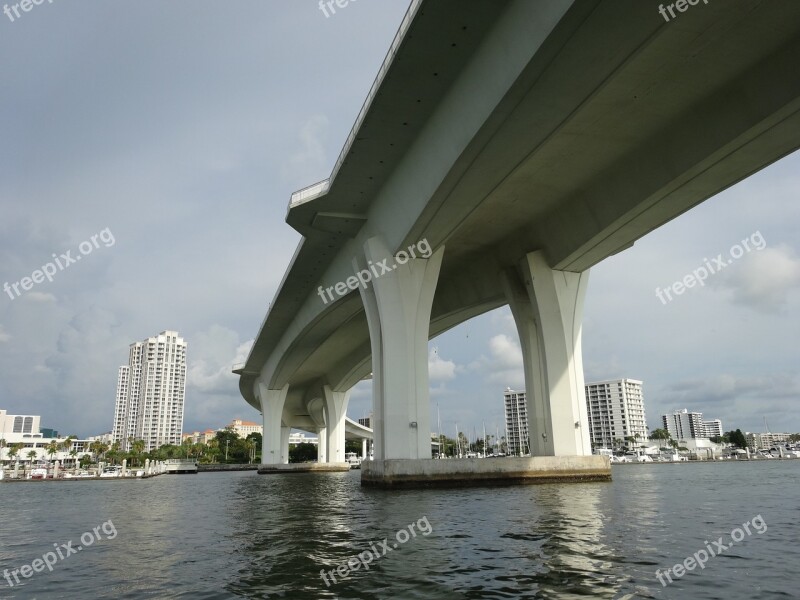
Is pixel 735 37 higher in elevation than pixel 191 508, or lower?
higher

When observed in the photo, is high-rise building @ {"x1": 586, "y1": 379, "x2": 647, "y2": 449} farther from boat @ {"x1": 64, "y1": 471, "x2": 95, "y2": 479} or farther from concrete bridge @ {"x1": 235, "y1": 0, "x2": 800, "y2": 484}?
concrete bridge @ {"x1": 235, "y1": 0, "x2": 800, "y2": 484}

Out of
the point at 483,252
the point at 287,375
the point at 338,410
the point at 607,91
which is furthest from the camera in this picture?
the point at 338,410

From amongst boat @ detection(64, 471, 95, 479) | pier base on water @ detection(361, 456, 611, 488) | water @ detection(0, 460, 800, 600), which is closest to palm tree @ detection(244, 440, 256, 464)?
boat @ detection(64, 471, 95, 479)

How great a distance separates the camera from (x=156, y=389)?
188 meters

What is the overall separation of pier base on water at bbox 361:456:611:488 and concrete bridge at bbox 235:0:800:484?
0.35 ft

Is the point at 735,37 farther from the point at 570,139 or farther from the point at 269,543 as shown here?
the point at 269,543

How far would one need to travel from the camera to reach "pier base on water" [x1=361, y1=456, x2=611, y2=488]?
24875 mm

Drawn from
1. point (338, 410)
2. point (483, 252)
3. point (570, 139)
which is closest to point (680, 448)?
point (338, 410)

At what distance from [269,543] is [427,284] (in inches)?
742

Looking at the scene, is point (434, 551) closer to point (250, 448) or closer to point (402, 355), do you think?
point (402, 355)

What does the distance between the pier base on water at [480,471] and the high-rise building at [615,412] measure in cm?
12820

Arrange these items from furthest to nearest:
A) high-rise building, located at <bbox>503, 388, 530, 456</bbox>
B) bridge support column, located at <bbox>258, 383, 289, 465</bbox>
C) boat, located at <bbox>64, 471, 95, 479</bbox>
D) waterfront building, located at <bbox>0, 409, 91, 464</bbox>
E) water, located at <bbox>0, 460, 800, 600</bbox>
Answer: high-rise building, located at <bbox>503, 388, 530, 456</bbox>
waterfront building, located at <bbox>0, 409, 91, 464</bbox>
boat, located at <bbox>64, 471, 95, 479</bbox>
bridge support column, located at <bbox>258, 383, 289, 465</bbox>
water, located at <bbox>0, 460, 800, 600</bbox>

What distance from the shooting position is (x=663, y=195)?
2398cm

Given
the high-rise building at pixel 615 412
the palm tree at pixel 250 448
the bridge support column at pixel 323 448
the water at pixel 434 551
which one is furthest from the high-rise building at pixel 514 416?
the water at pixel 434 551
